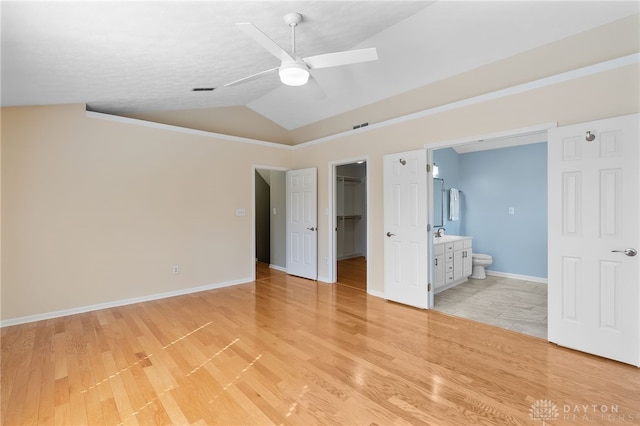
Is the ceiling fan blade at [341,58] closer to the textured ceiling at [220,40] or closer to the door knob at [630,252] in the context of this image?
the textured ceiling at [220,40]

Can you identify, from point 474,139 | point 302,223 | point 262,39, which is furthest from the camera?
point 302,223

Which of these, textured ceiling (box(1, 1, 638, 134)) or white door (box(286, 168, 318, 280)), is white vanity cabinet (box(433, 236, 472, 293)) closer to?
white door (box(286, 168, 318, 280))

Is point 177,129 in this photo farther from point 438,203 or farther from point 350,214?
point 438,203

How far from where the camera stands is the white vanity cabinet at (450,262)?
15.1 feet

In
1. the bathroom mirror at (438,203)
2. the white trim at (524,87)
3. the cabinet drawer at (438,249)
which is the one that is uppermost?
the white trim at (524,87)

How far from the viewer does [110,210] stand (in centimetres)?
407

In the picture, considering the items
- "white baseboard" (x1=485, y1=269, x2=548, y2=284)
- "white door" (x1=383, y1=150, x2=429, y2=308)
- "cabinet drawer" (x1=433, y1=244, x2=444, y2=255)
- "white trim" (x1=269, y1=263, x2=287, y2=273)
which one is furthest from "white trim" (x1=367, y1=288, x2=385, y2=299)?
"white baseboard" (x1=485, y1=269, x2=548, y2=284)

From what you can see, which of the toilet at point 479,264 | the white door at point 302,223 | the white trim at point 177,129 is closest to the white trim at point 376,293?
the white door at point 302,223

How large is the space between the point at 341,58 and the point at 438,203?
174 inches

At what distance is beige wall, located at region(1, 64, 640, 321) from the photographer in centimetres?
333

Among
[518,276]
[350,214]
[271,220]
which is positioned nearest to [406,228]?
[518,276]

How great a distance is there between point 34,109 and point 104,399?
3.51 m

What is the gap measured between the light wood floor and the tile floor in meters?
0.26

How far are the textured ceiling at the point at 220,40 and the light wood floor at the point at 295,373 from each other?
2.54 metres
